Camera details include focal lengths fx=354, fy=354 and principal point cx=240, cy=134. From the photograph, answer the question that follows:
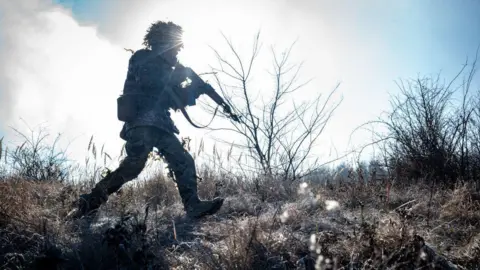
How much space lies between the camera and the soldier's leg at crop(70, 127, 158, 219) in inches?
132

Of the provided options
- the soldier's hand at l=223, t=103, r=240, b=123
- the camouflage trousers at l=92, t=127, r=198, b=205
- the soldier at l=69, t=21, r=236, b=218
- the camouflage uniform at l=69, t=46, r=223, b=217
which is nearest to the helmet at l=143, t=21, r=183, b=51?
the soldier at l=69, t=21, r=236, b=218

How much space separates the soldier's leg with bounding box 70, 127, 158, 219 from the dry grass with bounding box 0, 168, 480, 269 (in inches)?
5.8

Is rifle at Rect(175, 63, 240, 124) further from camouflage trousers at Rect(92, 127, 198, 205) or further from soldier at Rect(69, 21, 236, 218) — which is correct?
camouflage trousers at Rect(92, 127, 198, 205)

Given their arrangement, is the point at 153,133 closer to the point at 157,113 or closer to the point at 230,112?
the point at 157,113

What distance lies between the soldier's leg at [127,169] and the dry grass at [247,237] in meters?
0.15

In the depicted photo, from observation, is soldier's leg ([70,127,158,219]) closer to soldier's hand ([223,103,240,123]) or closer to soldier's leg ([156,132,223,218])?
soldier's leg ([156,132,223,218])

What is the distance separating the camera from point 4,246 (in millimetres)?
2504

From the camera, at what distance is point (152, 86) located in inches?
150

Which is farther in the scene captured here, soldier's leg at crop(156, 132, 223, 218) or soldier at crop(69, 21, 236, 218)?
soldier's leg at crop(156, 132, 223, 218)

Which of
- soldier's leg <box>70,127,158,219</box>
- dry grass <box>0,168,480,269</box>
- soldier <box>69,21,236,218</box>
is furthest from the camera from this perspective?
soldier <box>69,21,236,218</box>

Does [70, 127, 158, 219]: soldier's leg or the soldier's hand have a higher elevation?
the soldier's hand

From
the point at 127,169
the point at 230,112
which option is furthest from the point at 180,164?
the point at 230,112

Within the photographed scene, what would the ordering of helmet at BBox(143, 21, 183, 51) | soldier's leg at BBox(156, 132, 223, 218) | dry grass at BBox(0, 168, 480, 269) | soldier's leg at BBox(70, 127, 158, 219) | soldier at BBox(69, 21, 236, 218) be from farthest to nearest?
helmet at BBox(143, 21, 183, 51) < soldier's leg at BBox(156, 132, 223, 218) < soldier at BBox(69, 21, 236, 218) < soldier's leg at BBox(70, 127, 158, 219) < dry grass at BBox(0, 168, 480, 269)

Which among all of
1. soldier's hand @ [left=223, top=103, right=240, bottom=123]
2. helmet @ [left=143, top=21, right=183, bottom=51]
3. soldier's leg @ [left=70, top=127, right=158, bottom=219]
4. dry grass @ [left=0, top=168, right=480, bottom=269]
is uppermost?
helmet @ [left=143, top=21, right=183, bottom=51]
